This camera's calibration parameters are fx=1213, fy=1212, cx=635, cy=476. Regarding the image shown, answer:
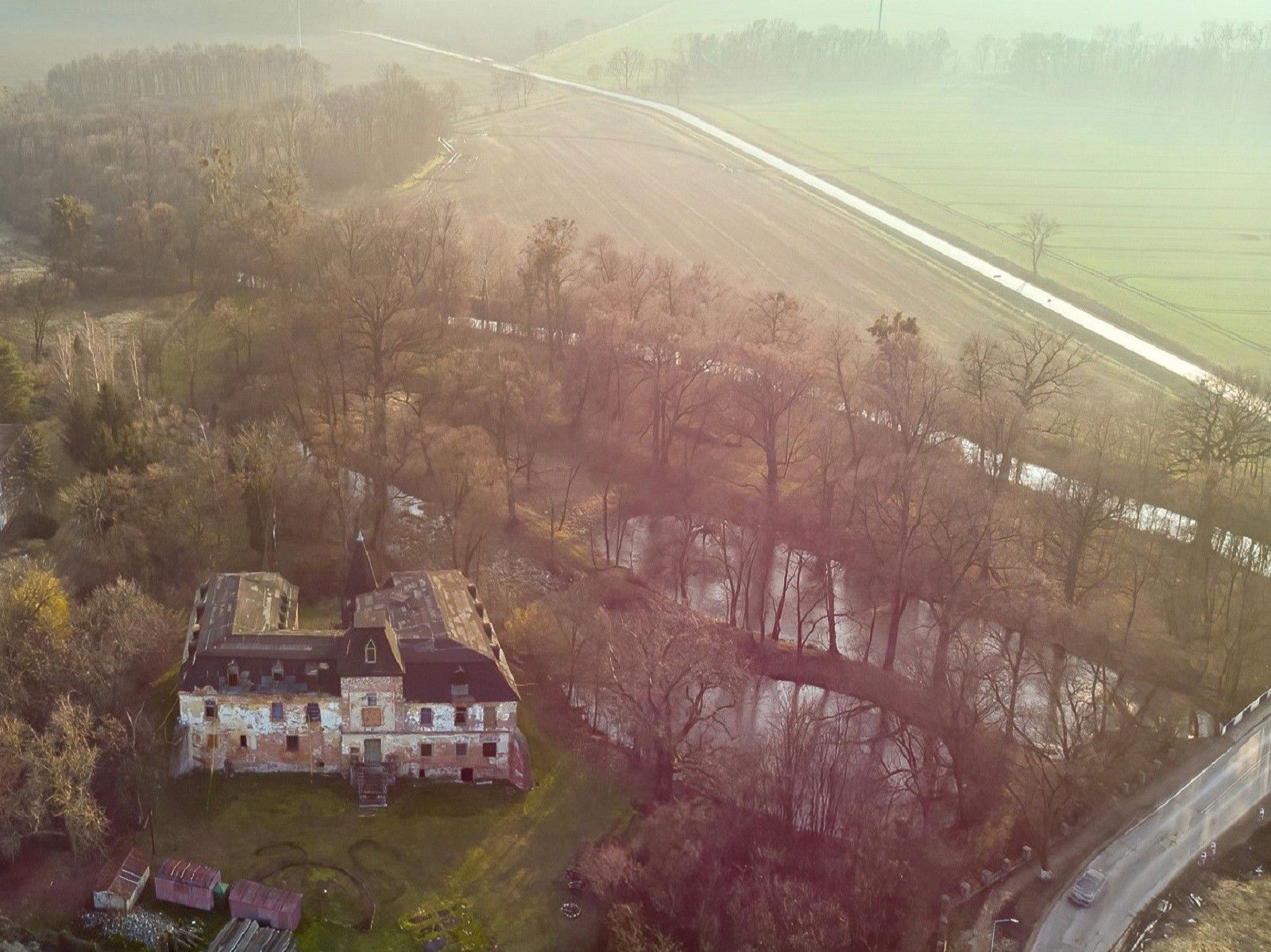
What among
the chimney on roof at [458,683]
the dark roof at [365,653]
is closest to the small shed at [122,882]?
the dark roof at [365,653]

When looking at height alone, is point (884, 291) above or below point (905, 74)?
below

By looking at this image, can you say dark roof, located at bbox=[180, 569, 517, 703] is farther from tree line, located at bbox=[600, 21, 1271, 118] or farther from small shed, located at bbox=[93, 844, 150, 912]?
tree line, located at bbox=[600, 21, 1271, 118]

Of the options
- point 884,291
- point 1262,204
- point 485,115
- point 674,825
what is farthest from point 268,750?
point 485,115

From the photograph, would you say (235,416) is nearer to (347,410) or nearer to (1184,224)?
(347,410)

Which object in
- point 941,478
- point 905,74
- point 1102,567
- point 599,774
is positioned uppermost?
point 905,74

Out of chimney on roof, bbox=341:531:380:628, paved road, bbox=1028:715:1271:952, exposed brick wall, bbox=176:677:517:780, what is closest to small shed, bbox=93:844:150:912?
exposed brick wall, bbox=176:677:517:780

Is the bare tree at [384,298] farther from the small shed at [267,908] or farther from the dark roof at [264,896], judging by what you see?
the small shed at [267,908]

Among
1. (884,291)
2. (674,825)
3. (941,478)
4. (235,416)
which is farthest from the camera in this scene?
(884,291)

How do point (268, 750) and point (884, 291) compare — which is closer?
point (268, 750)
